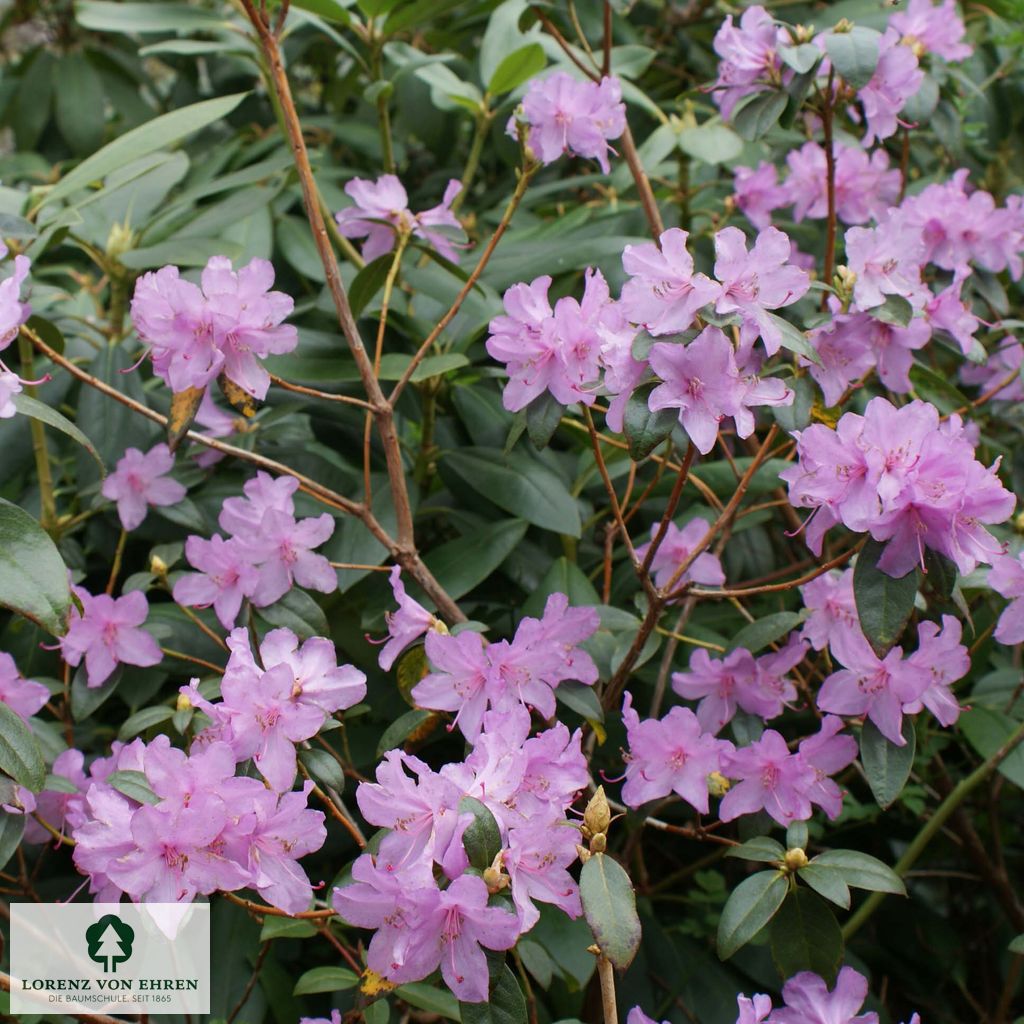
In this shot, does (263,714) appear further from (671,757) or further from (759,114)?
(759,114)

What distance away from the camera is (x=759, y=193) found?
153 centimetres

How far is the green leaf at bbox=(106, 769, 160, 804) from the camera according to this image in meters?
0.85

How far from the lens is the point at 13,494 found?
140 cm

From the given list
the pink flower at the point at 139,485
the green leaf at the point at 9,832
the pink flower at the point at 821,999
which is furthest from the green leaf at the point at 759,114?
the green leaf at the point at 9,832

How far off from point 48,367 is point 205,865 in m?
0.86

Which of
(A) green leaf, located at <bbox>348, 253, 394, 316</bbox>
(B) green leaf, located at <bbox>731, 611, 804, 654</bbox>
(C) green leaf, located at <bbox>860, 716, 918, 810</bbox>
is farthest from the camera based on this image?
(A) green leaf, located at <bbox>348, 253, 394, 316</bbox>

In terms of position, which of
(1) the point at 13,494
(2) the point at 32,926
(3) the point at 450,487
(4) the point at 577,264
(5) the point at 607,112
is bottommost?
(2) the point at 32,926

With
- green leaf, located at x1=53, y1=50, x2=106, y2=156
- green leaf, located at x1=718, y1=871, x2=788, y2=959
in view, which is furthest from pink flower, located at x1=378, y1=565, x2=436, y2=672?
green leaf, located at x1=53, y1=50, x2=106, y2=156

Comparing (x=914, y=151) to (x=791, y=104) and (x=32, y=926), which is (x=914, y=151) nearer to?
(x=791, y=104)

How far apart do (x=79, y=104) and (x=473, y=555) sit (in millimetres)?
1522

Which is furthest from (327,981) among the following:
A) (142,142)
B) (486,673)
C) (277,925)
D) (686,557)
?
(142,142)

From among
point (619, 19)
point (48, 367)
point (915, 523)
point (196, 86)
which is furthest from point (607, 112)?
point (196, 86)

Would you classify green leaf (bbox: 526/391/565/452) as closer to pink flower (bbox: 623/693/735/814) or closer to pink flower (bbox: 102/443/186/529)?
pink flower (bbox: 623/693/735/814)

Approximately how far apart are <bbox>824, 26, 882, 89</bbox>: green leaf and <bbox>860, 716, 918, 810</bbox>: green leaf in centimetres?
62
